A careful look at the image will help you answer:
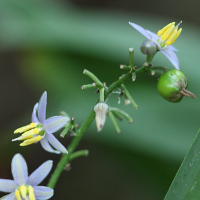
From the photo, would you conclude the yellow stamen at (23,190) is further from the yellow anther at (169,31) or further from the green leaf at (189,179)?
the yellow anther at (169,31)

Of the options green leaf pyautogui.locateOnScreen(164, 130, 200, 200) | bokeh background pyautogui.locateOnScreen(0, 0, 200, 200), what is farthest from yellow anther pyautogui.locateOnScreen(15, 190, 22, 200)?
bokeh background pyautogui.locateOnScreen(0, 0, 200, 200)

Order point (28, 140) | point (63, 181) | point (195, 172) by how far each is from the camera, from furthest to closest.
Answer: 1. point (63, 181)
2. point (28, 140)
3. point (195, 172)

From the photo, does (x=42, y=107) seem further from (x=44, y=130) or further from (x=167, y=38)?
(x=167, y=38)

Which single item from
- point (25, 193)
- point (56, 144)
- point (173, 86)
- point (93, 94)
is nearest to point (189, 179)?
point (173, 86)

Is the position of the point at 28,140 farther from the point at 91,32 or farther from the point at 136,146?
the point at 91,32

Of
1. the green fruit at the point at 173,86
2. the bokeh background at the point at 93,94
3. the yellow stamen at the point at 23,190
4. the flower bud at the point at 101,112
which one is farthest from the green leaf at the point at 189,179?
the bokeh background at the point at 93,94

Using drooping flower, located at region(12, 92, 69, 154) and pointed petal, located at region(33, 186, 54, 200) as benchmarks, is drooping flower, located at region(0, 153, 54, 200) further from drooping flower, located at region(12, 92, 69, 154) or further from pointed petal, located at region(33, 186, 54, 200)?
drooping flower, located at region(12, 92, 69, 154)

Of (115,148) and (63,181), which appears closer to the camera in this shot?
(115,148)

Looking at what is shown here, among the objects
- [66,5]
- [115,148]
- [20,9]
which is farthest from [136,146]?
[66,5]
